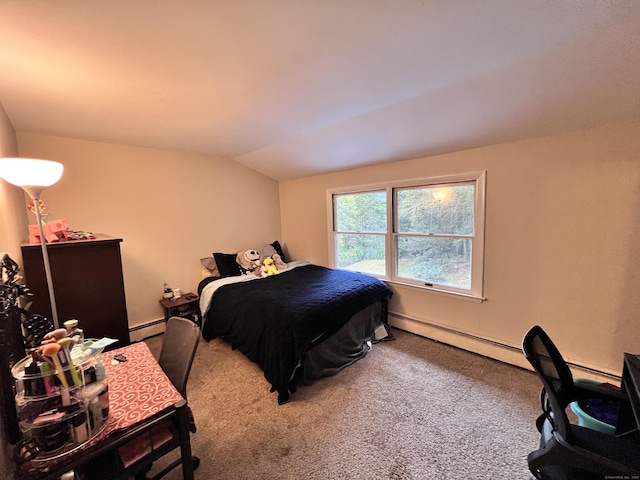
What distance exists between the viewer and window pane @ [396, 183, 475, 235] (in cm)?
262

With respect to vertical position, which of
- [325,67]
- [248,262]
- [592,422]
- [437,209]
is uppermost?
[325,67]

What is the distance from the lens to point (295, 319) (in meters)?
2.13

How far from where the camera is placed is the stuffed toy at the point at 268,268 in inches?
137

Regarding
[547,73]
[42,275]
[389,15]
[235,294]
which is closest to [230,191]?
[235,294]

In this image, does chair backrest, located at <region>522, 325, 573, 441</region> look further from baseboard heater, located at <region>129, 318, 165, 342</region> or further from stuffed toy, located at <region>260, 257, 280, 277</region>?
baseboard heater, located at <region>129, 318, 165, 342</region>

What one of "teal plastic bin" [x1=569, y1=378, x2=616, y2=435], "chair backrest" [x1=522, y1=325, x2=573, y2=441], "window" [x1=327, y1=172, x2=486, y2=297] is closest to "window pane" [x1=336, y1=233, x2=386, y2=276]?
"window" [x1=327, y1=172, x2=486, y2=297]

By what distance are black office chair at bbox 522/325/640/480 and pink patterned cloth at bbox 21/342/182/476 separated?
1.47 m

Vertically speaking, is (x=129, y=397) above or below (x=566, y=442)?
above

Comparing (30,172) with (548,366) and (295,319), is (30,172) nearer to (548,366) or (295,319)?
(295,319)

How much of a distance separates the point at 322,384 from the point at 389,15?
2493mm

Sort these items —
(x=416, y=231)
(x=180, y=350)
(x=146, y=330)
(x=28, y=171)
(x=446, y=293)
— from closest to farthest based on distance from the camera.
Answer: (x=28, y=171) < (x=180, y=350) < (x=446, y=293) < (x=416, y=231) < (x=146, y=330)

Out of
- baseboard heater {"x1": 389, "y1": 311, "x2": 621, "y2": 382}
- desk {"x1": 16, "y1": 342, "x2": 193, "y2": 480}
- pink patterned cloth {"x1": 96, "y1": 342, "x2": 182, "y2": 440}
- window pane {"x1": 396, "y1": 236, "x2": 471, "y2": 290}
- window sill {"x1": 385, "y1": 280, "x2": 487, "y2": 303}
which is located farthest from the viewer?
window pane {"x1": 396, "y1": 236, "x2": 471, "y2": 290}

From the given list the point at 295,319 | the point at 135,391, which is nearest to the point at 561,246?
the point at 295,319

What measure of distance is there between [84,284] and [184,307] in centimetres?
144
